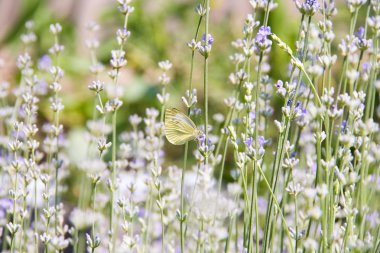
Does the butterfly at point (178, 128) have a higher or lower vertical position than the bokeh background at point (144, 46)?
lower

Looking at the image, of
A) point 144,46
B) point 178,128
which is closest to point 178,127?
point 178,128

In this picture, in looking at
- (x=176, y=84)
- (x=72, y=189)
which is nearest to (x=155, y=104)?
(x=176, y=84)

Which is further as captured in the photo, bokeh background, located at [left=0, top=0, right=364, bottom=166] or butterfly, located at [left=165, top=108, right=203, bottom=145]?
bokeh background, located at [left=0, top=0, right=364, bottom=166]


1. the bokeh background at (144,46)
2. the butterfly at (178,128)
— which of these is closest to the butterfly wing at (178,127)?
the butterfly at (178,128)

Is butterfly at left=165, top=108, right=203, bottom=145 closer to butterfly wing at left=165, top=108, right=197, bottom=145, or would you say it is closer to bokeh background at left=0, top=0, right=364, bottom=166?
butterfly wing at left=165, top=108, right=197, bottom=145

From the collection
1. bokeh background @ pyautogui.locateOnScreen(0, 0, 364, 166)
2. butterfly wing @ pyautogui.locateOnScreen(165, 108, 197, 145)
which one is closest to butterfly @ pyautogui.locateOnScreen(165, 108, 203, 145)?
butterfly wing @ pyautogui.locateOnScreen(165, 108, 197, 145)

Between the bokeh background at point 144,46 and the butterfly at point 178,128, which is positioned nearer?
the butterfly at point 178,128

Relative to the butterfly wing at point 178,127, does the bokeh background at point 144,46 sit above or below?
above

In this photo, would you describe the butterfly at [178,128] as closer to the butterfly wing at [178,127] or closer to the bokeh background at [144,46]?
the butterfly wing at [178,127]
